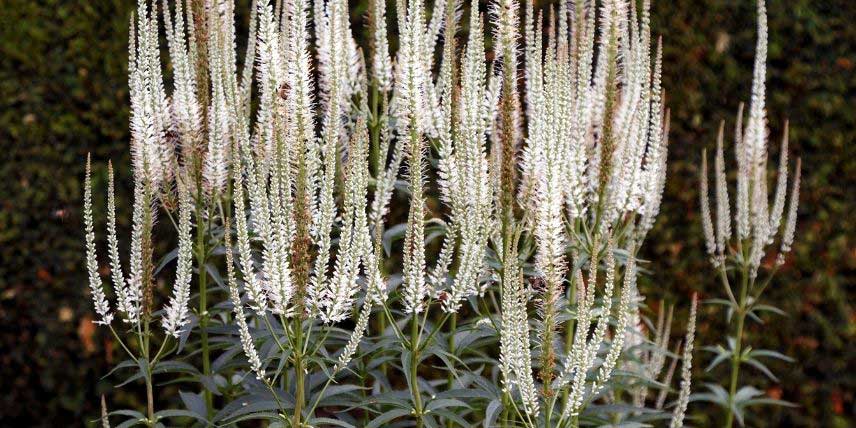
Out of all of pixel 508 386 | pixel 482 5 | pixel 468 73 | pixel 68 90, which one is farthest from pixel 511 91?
pixel 482 5

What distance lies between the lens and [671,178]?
7188mm

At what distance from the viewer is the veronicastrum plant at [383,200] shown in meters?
3.54

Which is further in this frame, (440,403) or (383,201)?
(383,201)

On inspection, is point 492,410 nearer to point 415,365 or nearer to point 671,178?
point 415,365

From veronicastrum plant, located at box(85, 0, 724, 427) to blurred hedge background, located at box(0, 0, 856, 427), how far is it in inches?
90.6

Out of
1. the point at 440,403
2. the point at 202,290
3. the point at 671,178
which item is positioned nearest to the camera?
the point at 440,403

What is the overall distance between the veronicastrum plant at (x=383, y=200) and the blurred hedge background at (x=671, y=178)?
2302 mm

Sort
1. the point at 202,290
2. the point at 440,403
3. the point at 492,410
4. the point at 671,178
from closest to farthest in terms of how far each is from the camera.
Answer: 1. the point at 492,410
2. the point at 440,403
3. the point at 202,290
4. the point at 671,178

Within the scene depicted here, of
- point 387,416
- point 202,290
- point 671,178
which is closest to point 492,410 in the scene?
point 387,416

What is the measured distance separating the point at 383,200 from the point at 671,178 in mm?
3377

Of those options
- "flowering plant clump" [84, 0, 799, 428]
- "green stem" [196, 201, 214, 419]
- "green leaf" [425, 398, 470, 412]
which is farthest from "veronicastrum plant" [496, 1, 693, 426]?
"green stem" [196, 201, 214, 419]

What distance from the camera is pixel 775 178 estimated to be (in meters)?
7.30

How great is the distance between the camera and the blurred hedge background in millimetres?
6871

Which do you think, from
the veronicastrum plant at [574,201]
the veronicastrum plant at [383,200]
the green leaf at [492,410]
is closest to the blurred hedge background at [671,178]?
the veronicastrum plant at [574,201]
